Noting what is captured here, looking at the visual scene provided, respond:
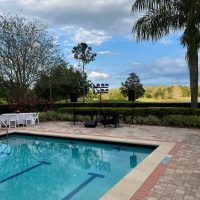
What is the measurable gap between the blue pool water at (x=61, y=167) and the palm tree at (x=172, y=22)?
253 inches

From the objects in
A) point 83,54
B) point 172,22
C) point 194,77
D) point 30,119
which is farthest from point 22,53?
point 83,54

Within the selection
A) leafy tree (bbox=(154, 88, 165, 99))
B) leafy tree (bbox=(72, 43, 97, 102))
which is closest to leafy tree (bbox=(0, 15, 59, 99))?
leafy tree (bbox=(72, 43, 97, 102))

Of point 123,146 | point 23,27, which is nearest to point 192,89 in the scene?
point 123,146

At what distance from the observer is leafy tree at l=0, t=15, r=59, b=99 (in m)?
19.6

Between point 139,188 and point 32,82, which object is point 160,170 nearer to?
point 139,188

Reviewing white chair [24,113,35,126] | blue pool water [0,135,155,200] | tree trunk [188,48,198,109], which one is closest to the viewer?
blue pool water [0,135,155,200]

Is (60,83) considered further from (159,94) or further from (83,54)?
(159,94)

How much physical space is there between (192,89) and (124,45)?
528 cm

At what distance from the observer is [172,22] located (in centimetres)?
1404

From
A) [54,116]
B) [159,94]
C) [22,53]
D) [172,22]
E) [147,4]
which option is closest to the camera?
[172,22]

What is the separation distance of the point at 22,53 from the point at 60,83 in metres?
8.00

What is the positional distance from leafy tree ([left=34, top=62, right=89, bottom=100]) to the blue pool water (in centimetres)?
1151

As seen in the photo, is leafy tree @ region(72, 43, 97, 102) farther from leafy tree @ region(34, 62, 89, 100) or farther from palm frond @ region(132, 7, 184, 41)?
palm frond @ region(132, 7, 184, 41)

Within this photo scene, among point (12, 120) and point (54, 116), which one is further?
point (54, 116)
